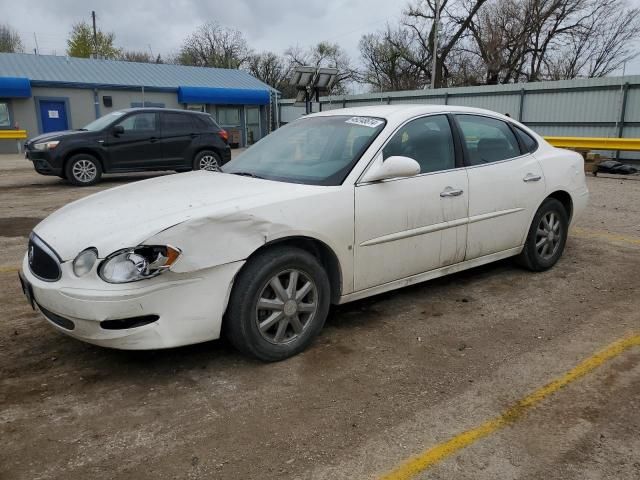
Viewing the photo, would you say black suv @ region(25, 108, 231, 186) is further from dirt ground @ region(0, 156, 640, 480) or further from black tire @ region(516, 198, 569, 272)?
black tire @ region(516, 198, 569, 272)

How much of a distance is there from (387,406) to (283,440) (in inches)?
24.1

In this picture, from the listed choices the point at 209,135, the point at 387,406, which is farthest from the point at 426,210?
the point at 209,135

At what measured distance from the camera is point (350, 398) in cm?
290

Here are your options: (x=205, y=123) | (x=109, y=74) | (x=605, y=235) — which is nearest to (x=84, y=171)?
(x=205, y=123)

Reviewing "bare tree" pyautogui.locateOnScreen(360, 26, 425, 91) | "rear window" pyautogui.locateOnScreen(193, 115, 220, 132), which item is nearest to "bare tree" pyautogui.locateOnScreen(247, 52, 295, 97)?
"bare tree" pyautogui.locateOnScreen(360, 26, 425, 91)

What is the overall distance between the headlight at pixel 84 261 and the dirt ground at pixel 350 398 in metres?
0.69

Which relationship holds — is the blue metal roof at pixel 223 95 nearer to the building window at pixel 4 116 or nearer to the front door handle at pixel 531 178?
the building window at pixel 4 116

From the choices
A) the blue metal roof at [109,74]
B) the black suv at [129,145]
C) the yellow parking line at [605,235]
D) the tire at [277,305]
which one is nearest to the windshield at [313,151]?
the tire at [277,305]

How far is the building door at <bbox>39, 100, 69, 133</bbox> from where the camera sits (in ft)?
77.0

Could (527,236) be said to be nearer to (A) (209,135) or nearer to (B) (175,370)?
(B) (175,370)

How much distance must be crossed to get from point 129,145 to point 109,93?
597 inches

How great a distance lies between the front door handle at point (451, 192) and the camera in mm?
4016

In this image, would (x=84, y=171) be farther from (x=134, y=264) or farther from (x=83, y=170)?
(x=134, y=264)

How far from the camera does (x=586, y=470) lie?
7.61 feet
